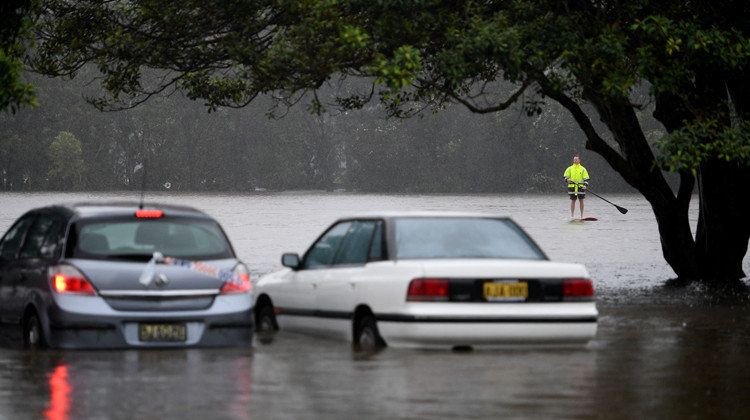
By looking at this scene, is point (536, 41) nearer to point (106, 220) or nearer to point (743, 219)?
point (743, 219)

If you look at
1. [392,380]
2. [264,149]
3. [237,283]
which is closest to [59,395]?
[392,380]

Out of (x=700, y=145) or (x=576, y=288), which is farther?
(x=700, y=145)

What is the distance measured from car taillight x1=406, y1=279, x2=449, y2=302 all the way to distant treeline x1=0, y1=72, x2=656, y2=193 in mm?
80790

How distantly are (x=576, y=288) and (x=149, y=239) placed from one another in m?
3.32

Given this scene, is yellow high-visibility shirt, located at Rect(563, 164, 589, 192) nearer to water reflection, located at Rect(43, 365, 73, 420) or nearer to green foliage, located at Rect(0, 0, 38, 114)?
green foliage, located at Rect(0, 0, 38, 114)

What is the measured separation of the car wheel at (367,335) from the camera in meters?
10.3

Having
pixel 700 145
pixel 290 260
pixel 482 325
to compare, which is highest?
pixel 700 145

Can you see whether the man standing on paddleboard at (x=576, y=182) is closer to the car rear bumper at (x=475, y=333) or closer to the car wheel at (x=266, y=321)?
the car wheel at (x=266, y=321)

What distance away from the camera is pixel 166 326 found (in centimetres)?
1027

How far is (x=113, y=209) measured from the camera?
1077 centimetres

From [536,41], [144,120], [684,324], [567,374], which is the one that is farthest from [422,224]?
[144,120]

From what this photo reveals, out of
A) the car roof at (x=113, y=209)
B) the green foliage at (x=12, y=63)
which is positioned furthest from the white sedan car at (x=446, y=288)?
the green foliage at (x=12, y=63)

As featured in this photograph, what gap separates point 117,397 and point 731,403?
12.3ft

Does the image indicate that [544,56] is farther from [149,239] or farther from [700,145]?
[149,239]
